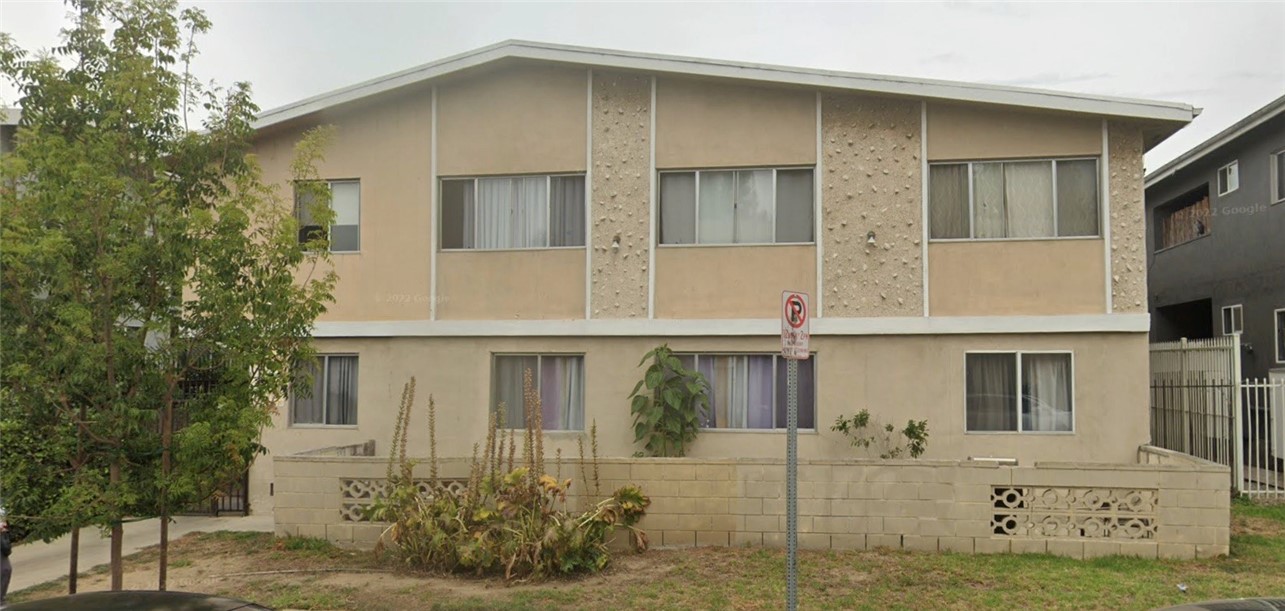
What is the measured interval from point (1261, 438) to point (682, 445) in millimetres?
10684

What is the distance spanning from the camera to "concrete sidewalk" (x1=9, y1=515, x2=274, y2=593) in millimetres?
10203

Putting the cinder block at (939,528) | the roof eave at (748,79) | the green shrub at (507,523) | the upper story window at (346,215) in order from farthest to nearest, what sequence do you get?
the upper story window at (346,215) < the roof eave at (748,79) < the cinder block at (939,528) < the green shrub at (507,523)

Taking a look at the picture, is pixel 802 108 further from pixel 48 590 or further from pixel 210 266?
pixel 48 590

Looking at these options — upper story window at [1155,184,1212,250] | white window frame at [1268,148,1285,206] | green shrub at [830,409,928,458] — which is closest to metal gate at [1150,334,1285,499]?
white window frame at [1268,148,1285,206]

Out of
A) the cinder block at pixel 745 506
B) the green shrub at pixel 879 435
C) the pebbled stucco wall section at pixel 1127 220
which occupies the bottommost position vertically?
the cinder block at pixel 745 506

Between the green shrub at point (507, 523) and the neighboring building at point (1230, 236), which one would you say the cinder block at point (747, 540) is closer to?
the green shrub at point (507, 523)

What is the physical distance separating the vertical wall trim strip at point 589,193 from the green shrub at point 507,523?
10.2ft

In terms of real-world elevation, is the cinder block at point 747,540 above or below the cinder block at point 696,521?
below

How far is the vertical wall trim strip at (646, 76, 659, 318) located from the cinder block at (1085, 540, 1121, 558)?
602 cm

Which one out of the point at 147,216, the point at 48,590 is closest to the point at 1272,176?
the point at 147,216

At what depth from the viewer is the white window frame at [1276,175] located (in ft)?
55.3

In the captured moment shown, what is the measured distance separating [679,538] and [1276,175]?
1405cm

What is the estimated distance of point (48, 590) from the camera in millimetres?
9289

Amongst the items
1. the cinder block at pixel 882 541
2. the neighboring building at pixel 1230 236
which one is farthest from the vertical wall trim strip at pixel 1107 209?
the neighboring building at pixel 1230 236
